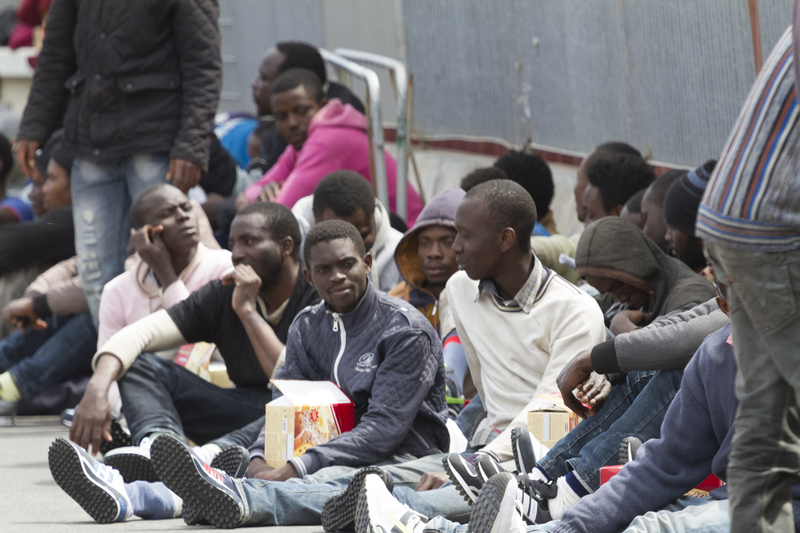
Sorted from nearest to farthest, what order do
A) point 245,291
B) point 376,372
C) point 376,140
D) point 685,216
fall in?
point 376,372
point 685,216
point 245,291
point 376,140

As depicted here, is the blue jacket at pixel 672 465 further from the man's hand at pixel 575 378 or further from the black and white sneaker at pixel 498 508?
the man's hand at pixel 575 378

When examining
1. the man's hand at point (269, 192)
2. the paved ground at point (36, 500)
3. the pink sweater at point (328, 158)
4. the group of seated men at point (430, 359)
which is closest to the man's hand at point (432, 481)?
the group of seated men at point (430, 359)

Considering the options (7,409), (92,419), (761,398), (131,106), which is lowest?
(7,409)

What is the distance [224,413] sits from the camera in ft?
19.6

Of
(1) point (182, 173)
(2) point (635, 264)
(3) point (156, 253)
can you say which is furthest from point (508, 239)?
(1) point (182, 173)

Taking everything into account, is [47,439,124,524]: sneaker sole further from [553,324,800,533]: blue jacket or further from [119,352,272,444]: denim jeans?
[553,324,800,533]: blue jacket

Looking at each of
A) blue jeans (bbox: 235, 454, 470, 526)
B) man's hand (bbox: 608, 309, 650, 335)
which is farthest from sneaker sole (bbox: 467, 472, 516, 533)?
man's hand (bbox: 608, 309, 650, 335)

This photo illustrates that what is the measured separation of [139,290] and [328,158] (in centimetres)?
182

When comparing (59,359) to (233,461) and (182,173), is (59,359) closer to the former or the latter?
→ (182,173)

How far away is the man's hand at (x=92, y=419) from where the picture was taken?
557cm

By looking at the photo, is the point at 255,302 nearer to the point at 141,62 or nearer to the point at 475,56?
the point at 141,62

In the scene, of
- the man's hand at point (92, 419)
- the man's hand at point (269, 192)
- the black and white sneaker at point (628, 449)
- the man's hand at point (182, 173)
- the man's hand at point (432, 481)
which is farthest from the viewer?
the man's hand at point (269, 192)

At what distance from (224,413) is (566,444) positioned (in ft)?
7.75

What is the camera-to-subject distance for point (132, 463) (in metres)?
5.27
